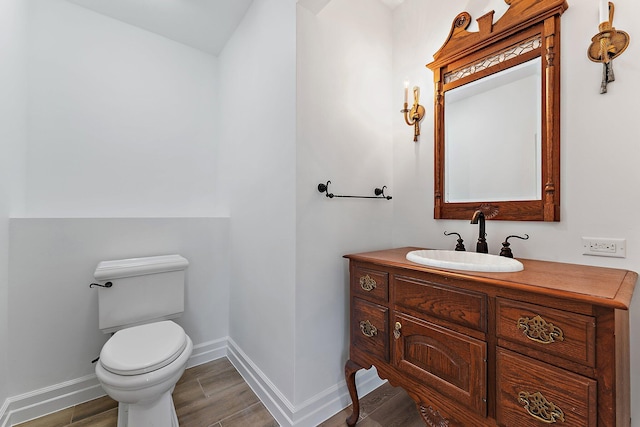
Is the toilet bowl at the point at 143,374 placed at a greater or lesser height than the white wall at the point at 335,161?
lesser

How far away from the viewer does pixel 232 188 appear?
2.17 metres

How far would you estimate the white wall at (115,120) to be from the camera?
1.77 m

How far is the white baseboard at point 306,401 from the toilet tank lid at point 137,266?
847mm

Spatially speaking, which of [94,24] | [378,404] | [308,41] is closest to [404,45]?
[308,41]

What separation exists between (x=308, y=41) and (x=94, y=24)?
65.8 inches

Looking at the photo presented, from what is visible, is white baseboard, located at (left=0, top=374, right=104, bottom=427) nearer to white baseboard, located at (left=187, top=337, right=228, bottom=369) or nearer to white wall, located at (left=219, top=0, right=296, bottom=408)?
white baseboard, located at (left=187, top=337, right=228, bottom=369)

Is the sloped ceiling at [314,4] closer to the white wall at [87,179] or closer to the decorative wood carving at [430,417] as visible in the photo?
the white wall at [87,179]

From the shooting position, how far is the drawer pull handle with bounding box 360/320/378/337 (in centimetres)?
133

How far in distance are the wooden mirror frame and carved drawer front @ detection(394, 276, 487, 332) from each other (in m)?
0.64

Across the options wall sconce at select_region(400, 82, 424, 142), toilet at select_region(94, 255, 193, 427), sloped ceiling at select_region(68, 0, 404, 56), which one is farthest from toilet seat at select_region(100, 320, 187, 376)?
sloped ceiling at select_region(68, 0, 404, 56)

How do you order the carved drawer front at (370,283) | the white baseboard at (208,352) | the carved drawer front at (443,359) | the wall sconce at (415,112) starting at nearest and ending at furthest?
the carved drawer front at (443,359) → the carved drawer front at (370,283) → the wall sconce at (415,112) → the white baseboard at (208,352)

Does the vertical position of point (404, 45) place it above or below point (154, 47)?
below

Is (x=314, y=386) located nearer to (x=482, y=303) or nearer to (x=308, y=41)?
(x=482, y=303)

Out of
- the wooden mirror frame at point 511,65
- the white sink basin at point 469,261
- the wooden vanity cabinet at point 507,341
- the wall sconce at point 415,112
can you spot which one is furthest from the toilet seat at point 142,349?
the wall sconce at point 415,112
